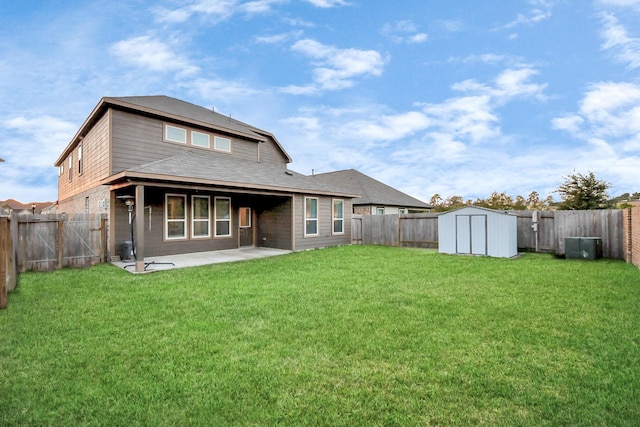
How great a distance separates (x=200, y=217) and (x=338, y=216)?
657cm

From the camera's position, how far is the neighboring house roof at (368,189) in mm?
23953

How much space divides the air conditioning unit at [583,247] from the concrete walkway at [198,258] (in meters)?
9.75

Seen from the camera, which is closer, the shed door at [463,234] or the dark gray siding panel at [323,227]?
the shed door at [463,234]

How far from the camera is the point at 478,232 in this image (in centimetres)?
1152

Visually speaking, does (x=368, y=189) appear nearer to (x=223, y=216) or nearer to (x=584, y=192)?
(x=584, y=192)

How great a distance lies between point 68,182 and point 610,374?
22071 mm

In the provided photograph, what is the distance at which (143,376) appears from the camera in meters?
2.89

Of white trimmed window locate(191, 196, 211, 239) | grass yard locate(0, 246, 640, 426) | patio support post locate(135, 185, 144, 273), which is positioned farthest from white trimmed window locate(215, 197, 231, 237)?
grass yard locate(0, 246, 640, 426)

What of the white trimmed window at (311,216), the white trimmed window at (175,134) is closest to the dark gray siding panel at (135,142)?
the white trimmed window at (175,134)

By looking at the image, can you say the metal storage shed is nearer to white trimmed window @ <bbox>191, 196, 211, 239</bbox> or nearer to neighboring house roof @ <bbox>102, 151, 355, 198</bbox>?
neighboring house roof @ <bbox>102, 151, 355, 198</bbox>

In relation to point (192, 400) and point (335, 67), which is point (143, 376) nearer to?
point (192, 400)

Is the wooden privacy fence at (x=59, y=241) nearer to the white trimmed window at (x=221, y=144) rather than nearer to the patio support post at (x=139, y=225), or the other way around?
the patio support post at (x=139, y=225)

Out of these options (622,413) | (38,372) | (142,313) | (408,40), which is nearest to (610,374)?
(622,413)

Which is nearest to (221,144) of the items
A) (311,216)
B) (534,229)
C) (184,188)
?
(184,188)
